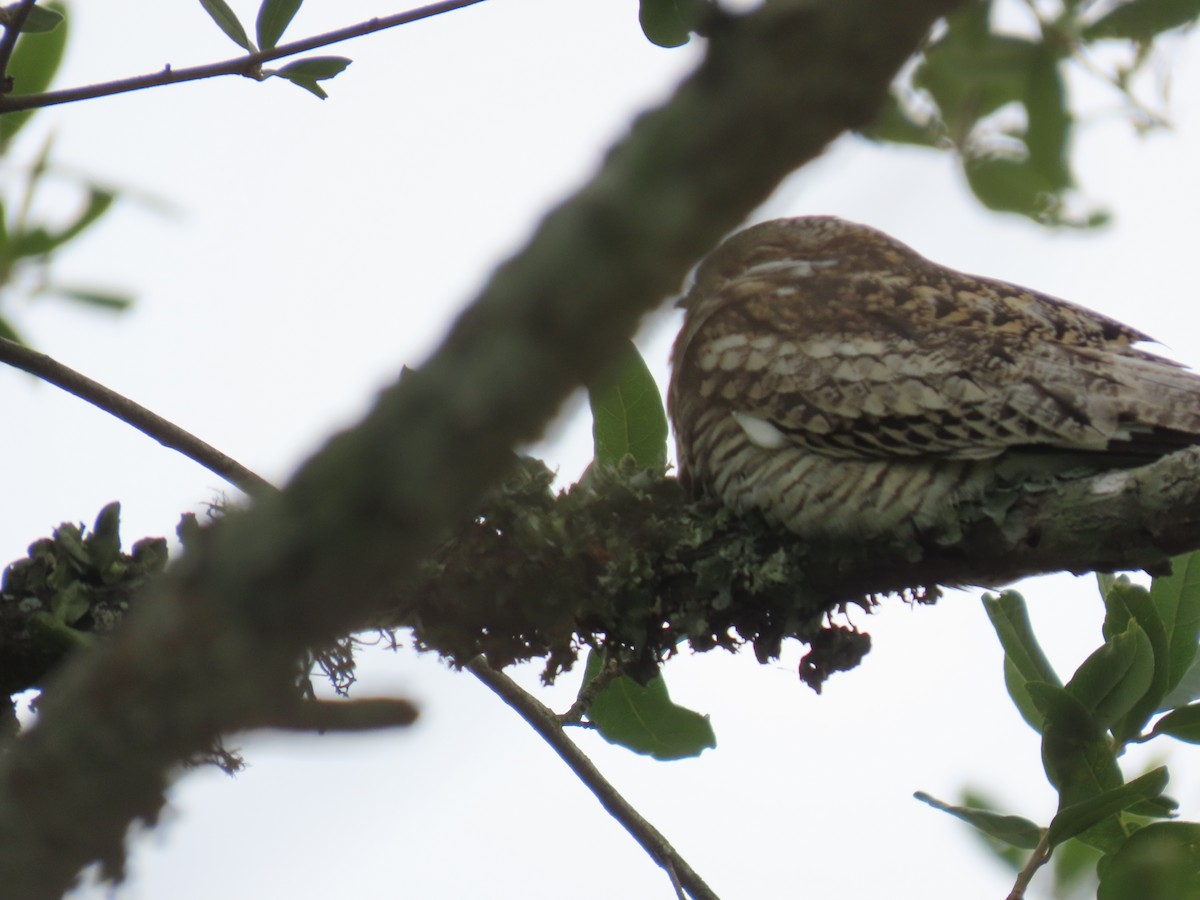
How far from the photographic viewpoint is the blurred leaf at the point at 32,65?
131 inches

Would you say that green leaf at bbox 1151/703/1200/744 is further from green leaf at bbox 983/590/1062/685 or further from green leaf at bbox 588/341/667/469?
green leaf at bbox 588/341/667/469

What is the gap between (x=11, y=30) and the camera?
2221mm

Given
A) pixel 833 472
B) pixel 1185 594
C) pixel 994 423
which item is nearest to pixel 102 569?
pixel 833 472

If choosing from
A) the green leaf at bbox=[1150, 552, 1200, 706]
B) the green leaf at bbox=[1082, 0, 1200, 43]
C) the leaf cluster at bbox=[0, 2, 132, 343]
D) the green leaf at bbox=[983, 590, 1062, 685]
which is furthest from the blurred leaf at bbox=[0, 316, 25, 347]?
the green leaf at bbox=[1150, 552, 1200, 706]

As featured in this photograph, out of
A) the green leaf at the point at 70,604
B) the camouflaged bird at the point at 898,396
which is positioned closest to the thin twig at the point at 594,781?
the camouflaged bird at the point at 898,396

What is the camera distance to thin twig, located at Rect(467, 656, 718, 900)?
2898mm

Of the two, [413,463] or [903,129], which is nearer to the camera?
[413,463]

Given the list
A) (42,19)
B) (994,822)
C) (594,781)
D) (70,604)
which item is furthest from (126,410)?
(994,822)

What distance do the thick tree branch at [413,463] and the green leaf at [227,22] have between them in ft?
6.35

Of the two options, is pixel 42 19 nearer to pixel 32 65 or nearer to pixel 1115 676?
pixel 32 65

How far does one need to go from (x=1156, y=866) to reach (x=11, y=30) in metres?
2.40

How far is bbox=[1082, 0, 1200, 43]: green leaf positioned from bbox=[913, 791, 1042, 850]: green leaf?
1.68 m

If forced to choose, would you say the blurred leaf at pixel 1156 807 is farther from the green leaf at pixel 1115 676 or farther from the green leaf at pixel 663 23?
the green leaf at pixel 663 23

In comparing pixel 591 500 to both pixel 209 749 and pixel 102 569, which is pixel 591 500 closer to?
pixel 102 569
